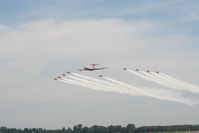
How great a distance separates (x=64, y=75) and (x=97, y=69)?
11637 mm

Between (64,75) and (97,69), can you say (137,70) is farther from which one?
(64,75)

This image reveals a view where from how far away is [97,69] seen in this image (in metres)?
150

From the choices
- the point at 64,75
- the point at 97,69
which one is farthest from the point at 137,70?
the point at 64,75

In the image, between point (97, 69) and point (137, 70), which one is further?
point (97, 69)

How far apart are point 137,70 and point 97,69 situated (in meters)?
16.3

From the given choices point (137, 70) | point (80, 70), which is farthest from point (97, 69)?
point (137, 70)

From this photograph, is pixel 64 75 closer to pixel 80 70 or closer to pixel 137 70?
pixel 80 70

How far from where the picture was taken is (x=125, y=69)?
14138 centimetres

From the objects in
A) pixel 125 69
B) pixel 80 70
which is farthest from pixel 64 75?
pixel 125 69

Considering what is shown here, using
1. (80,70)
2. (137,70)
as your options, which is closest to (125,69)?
(137,70)

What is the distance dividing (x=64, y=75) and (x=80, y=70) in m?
5.87

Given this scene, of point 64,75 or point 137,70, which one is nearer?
point 137,70

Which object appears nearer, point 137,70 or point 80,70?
point 137,70

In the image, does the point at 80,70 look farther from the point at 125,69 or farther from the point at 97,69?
the point at 125,69
